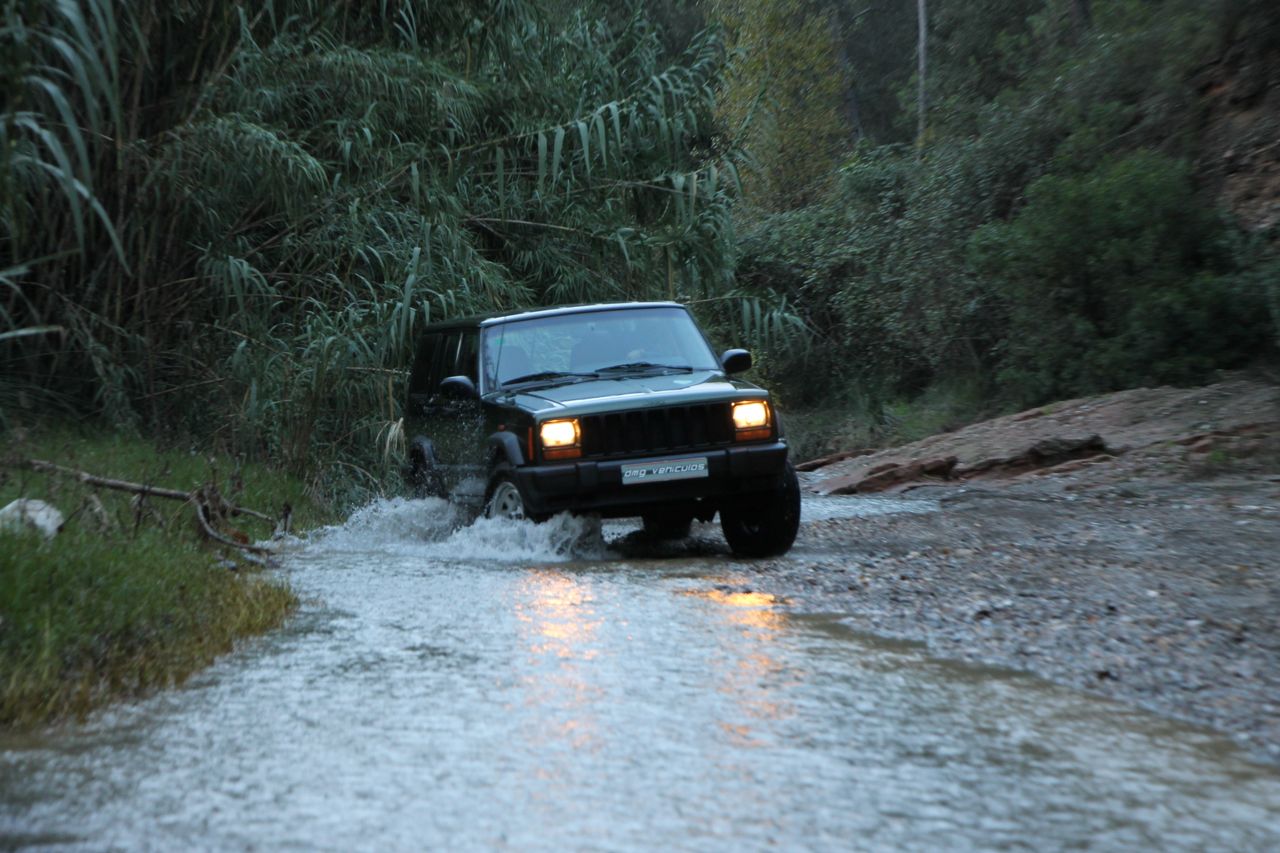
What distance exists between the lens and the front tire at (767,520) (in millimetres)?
9234

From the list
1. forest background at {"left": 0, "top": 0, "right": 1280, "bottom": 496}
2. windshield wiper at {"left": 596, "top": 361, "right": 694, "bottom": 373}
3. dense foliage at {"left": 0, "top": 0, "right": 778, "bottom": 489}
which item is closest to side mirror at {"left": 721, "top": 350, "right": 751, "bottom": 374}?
windshield wiper at {"left": 596, "top": 361, "right": 694, "bottom": 373}

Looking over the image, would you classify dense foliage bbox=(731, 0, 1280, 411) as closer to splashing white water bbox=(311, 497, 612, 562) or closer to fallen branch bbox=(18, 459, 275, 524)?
splashing white water bbox=(311, 497, 612, 562)

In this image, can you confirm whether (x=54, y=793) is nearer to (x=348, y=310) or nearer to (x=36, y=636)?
(x=36, y=636)

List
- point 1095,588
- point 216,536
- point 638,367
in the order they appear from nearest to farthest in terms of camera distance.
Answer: point 1095,588 < point 216,536 < point 638,367

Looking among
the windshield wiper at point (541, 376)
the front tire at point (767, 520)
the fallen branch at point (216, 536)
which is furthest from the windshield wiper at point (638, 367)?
the fallen branch at point (216, 536)

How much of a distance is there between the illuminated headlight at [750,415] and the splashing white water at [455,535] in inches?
42.5

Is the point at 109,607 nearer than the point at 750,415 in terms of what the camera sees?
Yes

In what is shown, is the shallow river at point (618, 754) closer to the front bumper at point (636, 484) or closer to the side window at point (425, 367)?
the front bumper at point (636, 484)

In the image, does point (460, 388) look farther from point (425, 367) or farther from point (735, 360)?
point (735, 360)

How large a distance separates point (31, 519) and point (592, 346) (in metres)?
4.07

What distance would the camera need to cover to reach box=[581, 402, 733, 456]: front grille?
8922 mm

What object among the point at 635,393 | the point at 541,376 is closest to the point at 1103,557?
the point at 635,393

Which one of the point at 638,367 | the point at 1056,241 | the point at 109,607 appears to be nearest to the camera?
the point at 109,607

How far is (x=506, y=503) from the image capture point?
9.45 meters
